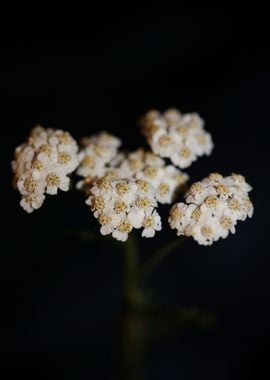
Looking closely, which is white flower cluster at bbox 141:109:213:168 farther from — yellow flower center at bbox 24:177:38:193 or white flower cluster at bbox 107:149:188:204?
yellow flower center at bbox 24:177:38:193

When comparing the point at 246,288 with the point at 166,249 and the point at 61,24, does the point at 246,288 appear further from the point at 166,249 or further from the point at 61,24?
the point at 61,24

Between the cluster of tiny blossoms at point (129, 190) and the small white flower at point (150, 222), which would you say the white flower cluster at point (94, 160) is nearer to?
the cluster of tiny blossoms at point (129, 190)

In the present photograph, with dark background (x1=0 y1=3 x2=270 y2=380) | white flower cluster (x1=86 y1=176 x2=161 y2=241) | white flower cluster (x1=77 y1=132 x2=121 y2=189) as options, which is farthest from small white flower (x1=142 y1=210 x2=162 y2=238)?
dark background (x1=0 y1=3 x2=270 y2=380)

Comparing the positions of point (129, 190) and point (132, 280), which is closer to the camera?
point (129, 190)

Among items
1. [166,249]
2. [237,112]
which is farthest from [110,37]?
[166,249]

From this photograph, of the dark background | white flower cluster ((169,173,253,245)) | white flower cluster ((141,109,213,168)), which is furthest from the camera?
the dark background

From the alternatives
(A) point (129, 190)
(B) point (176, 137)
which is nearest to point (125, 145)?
(B) point (176, 137)

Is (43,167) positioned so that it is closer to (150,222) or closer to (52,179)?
(52,179)
